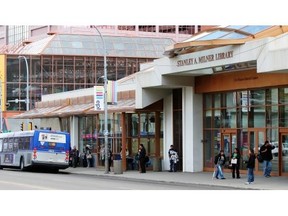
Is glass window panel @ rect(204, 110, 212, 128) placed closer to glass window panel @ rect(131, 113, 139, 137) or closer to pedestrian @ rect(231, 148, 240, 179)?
glass window panel @ rect(131, 113, 139, 137)

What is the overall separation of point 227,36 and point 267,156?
5.87 metres

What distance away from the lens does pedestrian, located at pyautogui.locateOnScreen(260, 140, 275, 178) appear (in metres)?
29.9

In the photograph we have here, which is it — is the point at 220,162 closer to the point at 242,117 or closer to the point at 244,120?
the point at 244,120

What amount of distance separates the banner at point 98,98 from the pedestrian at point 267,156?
11579 mm

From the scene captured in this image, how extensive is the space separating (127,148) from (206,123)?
6894mm

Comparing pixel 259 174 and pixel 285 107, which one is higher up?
pixel 285 107

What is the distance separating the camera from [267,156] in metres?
30.1

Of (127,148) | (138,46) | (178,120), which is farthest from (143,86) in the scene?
(138,46)

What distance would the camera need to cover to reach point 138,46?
90000 millimetres

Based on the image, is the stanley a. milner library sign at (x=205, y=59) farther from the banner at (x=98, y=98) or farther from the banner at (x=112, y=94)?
the banner at (x=98, y=98)

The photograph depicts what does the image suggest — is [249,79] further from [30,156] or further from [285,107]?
[30,156]

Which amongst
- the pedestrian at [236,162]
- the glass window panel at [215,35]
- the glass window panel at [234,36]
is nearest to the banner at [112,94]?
the glass window panel at [215,35]

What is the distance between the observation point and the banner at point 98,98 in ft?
125

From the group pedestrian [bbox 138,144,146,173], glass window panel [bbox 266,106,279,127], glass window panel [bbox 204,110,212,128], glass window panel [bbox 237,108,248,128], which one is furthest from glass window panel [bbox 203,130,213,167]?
glass window panel [bbox 266,106,279,127]
